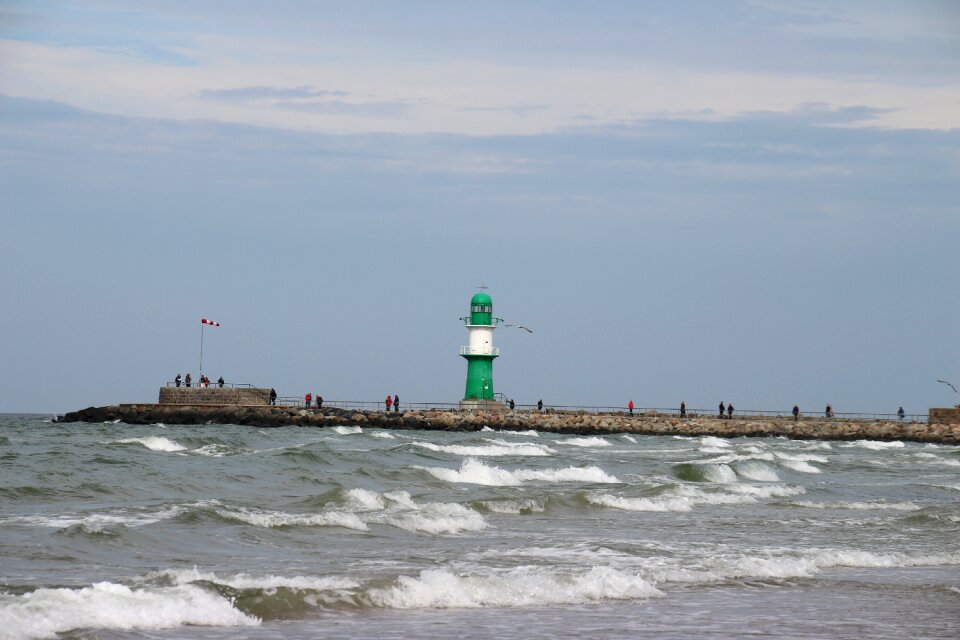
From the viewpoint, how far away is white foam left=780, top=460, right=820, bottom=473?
91.2ft

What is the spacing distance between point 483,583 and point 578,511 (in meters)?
7.16

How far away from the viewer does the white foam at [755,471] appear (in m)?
25.6

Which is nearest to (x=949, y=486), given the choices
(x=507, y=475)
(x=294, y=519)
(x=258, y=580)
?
(x=507, y=475)

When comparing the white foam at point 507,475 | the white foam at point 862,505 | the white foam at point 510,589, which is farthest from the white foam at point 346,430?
the white foam at point 510,589

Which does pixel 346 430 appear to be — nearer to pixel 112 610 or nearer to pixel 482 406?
pixel 482 406

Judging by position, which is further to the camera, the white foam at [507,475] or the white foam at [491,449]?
the white foam at [491,449]

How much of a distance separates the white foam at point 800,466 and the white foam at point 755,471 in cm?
93

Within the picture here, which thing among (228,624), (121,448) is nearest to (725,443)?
(121,448)

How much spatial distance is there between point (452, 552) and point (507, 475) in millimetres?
10344

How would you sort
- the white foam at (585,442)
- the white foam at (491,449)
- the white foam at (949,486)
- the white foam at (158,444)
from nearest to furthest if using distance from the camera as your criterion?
the white foam at (949,486) → the white foam at (158,444) → the white foam at (491,449) → the white foam at (585,442)

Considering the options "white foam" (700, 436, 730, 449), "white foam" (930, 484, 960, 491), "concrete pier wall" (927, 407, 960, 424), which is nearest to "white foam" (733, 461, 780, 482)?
"white foam" (930, 484, 960, 491)

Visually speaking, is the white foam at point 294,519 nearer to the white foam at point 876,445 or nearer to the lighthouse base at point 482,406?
the white foam at point 876,445

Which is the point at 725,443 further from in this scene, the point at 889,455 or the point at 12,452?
the point at 12,452

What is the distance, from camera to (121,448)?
88.4 ft
